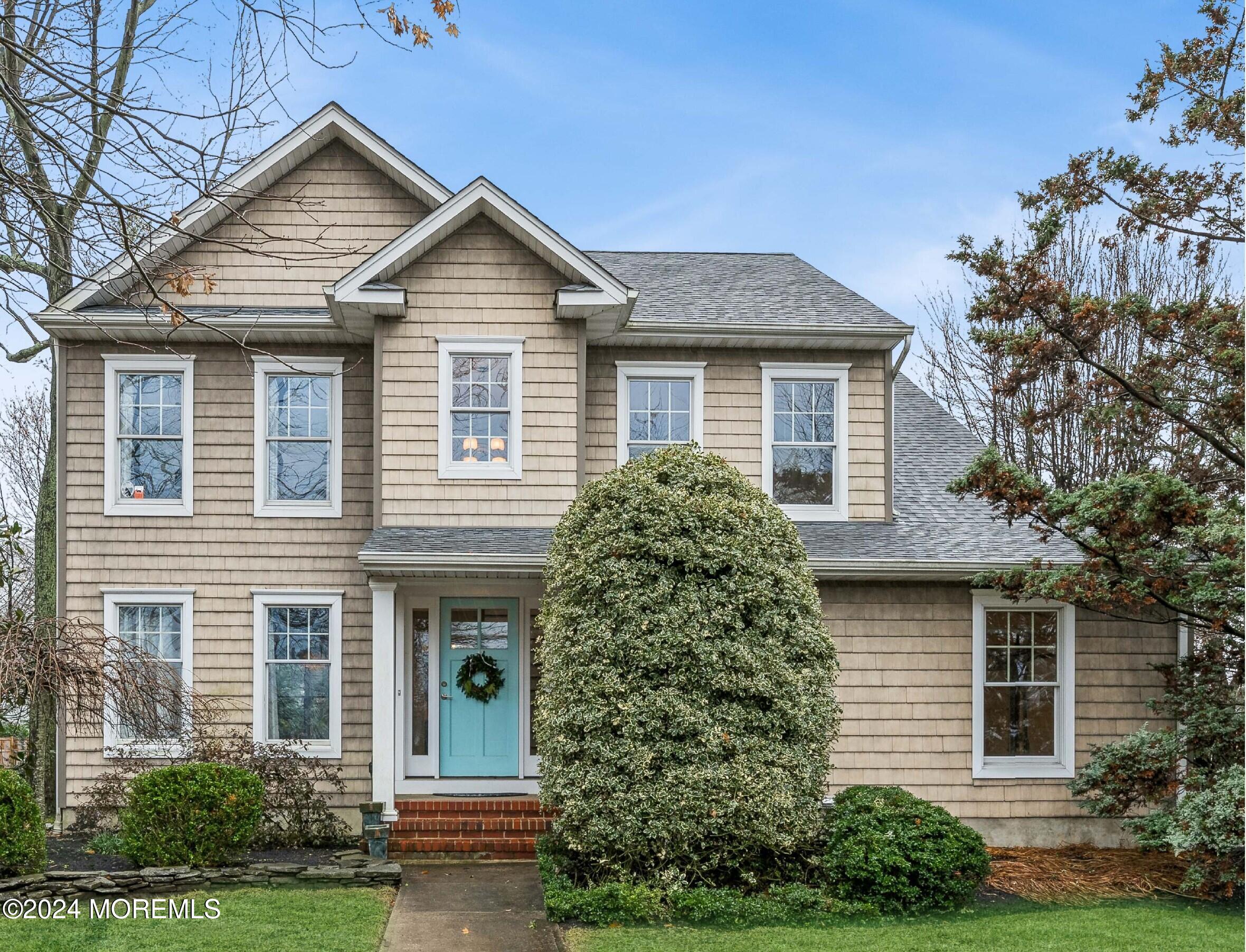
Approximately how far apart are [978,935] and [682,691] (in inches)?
114

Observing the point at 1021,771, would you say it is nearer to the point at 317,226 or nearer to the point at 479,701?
the point at 479,701

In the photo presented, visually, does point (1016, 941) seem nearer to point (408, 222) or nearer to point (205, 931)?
point (205, 931)

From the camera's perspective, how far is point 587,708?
862 centimetres

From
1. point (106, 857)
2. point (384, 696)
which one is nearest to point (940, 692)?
point (384, 696)

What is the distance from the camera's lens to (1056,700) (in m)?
11.3

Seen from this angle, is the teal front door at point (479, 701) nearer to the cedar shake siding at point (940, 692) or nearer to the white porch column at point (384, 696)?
the white porch column at point (384, 696)

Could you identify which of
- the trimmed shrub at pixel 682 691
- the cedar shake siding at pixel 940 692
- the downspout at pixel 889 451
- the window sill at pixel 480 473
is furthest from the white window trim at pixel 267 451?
the downspout at pixel 889 451

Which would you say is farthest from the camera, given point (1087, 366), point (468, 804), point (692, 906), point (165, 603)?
point (1087, 366)

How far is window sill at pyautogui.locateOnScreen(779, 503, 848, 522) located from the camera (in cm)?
1198

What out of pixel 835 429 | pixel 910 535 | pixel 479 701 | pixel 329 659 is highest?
pixel 835 429

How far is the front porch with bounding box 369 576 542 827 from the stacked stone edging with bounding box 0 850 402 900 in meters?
1.98

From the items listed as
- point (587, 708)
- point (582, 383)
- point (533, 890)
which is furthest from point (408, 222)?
point (533, 890)

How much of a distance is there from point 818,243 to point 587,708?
18.0m

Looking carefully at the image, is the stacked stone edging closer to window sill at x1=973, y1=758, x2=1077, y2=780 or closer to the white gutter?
the white gutter
